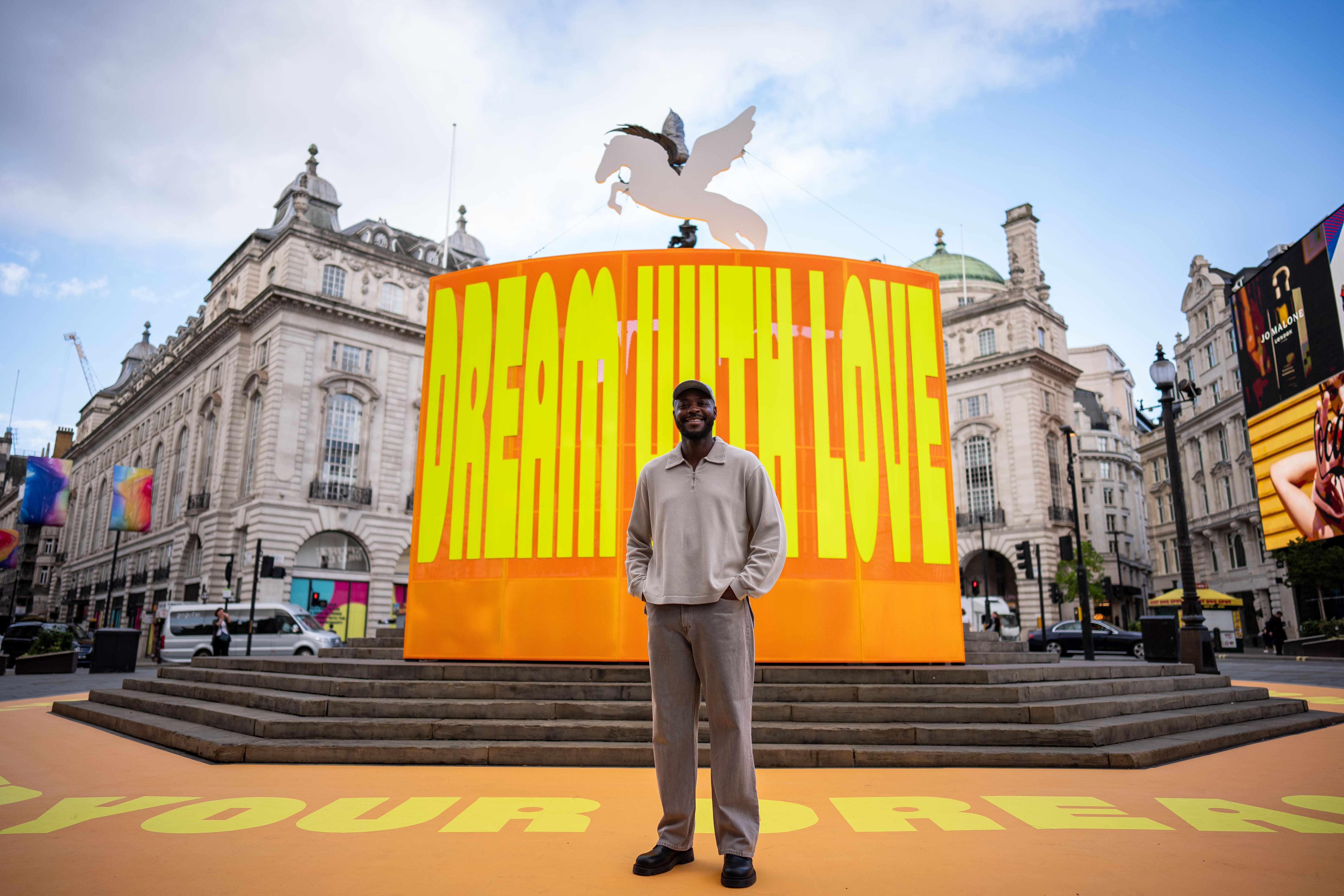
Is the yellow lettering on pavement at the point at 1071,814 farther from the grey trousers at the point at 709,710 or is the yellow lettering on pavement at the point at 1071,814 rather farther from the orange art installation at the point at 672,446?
the orange art installation at the point at 672,446

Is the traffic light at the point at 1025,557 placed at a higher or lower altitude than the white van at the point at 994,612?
higher

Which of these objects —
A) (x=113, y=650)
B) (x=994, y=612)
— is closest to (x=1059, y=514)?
(x=994, y=612)

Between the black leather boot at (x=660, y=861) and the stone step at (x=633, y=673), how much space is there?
13.0 feet

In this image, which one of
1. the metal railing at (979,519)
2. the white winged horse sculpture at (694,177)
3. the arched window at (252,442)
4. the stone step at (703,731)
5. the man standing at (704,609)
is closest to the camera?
the man standing at (704,609)

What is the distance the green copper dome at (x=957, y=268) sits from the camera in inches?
2111

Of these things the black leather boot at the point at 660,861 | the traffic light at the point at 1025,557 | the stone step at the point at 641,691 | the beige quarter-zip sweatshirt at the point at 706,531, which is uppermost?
the traffic light at the point at 1025,557

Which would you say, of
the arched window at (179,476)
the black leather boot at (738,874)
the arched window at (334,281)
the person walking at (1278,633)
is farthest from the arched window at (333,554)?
the person walking at (1278,633)

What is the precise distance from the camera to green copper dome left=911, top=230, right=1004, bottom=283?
53.6 meters

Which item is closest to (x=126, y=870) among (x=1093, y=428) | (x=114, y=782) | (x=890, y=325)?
(x=114, y=782)

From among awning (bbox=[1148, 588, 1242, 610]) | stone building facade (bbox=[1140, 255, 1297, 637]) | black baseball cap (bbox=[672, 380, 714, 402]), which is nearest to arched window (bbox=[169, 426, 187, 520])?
black baseball cap (bbox=[672, 380, 714, 402])

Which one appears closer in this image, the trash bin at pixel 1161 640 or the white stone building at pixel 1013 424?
the trash bin at pixel 1161 640

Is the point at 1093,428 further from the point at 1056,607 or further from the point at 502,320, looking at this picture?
the point at 502,320

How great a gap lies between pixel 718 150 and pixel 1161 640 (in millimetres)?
11804

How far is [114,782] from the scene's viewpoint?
514cm
